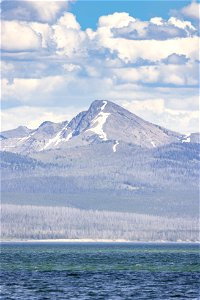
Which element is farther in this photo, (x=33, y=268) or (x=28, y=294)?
(x=33, y=268)

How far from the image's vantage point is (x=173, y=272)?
156 meters

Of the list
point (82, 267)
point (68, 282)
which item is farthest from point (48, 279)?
point (82, 267)

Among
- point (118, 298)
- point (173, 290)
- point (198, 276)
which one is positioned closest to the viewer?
point (118, 298)

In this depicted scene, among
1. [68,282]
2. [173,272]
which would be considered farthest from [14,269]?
[68,282]

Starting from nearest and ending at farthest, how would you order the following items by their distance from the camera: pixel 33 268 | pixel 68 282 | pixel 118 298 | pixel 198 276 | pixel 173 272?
pixel 118 298, pixel 68 282, pixel 198 276, pixel 173 272, pixel 33 268

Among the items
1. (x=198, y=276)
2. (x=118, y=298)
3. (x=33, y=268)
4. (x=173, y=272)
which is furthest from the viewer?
(x=33, y=268)

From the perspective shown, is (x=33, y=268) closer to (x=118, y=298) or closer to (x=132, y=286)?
(x=132, y=286)

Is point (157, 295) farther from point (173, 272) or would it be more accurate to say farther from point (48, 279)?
point (173, 272)

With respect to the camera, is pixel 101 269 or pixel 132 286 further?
pixel 101 269

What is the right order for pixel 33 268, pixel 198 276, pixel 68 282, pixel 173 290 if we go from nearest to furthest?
pixel 173 290 < pixel 68 282 < pixel 198 276 < pixel 33 268

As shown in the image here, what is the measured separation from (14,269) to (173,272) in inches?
996

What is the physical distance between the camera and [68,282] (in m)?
128

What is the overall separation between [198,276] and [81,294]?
37.6 meters

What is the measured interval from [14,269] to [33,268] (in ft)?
15.2
